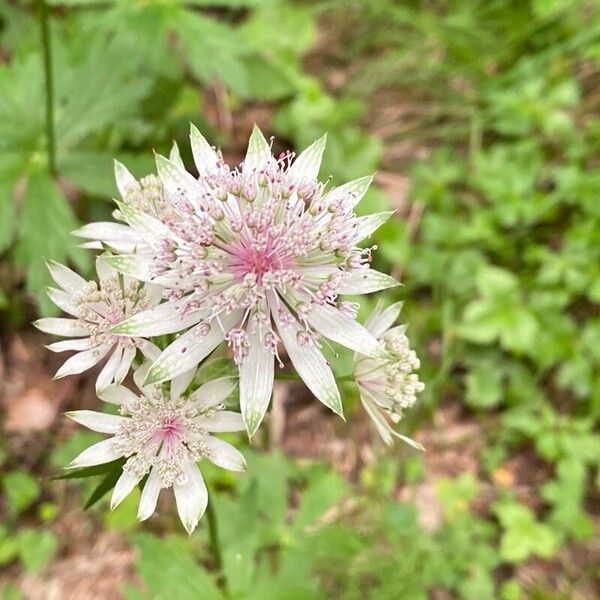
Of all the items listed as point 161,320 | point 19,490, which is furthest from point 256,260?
point 19,490

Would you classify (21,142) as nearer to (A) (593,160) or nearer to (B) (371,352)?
(B) (371,352)

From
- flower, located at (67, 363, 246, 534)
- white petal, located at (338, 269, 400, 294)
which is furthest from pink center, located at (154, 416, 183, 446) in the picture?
white petal, located at (338, 269, 400, 294)

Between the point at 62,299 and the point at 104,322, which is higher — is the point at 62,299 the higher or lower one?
the higher one

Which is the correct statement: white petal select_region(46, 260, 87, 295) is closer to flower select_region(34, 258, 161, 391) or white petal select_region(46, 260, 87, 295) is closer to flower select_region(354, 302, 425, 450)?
flower select_region(34, 258, 161, 391)

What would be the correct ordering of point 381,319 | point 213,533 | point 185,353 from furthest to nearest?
point 213,533, point 381,319, point 185,353

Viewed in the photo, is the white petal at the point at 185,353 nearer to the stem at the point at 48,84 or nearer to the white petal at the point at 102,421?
the white petal at the point at 102,421

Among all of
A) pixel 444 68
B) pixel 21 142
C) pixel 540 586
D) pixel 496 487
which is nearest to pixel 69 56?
pixel 21 142

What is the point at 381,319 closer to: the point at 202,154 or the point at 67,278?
the point at 202,154
